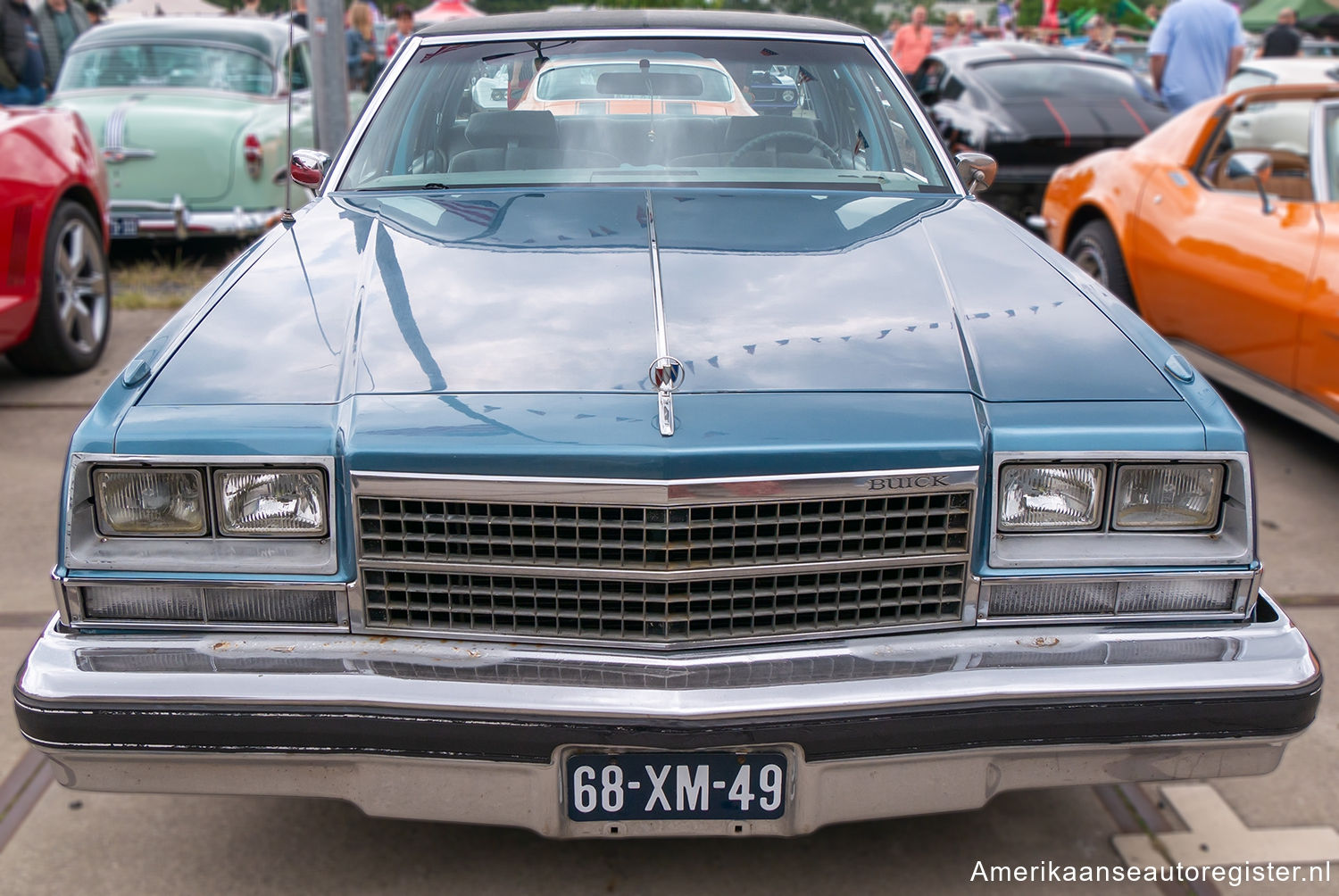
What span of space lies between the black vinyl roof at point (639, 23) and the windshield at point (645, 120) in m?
0.07

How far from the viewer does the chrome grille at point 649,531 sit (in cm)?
192

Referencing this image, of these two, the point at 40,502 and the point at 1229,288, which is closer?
the point at 40,502

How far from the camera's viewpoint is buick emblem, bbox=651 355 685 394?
200 cm

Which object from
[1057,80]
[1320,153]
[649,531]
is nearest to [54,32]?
[1057,80]

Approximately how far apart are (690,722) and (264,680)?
0.68 metres

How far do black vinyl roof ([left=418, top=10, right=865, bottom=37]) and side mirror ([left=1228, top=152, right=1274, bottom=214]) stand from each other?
6.64ft

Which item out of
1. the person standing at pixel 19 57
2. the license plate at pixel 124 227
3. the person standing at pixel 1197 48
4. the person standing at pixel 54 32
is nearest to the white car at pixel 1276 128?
the person standing at pixel 1197 48

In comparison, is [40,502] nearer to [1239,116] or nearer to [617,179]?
[617,179]

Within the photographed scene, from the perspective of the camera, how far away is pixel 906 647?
2.00 meters

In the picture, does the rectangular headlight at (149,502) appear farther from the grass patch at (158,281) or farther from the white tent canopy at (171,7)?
the white tent canopy at (171,7)

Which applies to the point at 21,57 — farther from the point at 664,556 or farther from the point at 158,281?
the point at 664,556

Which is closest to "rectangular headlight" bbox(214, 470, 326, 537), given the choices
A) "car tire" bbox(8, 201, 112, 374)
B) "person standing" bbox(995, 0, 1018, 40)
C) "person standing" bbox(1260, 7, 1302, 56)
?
"car tire" bbox(8, 201, 112, 374)

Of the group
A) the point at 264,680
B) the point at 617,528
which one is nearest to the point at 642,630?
the point at 617,528

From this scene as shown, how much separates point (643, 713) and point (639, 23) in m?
2.25
